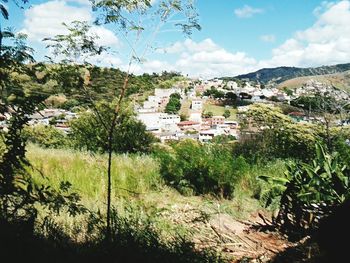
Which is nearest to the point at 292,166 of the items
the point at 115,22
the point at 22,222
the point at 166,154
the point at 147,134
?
the point at 115,22

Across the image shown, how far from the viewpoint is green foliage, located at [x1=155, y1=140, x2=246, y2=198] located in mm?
7145

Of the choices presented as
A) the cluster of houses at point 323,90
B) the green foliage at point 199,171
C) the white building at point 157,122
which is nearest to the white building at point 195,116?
the white building at point 157,122

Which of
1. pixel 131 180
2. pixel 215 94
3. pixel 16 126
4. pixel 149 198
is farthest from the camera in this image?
pixel 215 94

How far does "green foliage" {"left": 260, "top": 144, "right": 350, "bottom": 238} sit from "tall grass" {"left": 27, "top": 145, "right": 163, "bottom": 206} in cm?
315

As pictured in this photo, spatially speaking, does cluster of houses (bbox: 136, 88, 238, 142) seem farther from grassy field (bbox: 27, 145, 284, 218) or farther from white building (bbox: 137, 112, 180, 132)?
grassy field (bbox: 27, 145, 284, 218)

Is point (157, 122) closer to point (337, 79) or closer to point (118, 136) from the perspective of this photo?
point (118, 136)

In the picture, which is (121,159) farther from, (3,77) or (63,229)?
(3,77)

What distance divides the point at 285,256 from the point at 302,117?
11236 millimetres

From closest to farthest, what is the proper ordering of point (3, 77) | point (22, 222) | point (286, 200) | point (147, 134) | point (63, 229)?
point (3, 77) < point (22, 222) < point (63, 229) < point (286, 200) < point (147, 134)

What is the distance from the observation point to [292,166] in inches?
175

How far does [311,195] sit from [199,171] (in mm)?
3525

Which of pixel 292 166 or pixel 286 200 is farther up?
pixel 292 166

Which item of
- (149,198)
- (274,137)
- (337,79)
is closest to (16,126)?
(149,198)

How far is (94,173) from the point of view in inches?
301
